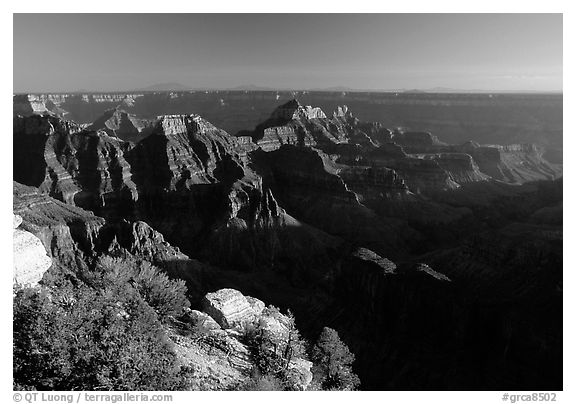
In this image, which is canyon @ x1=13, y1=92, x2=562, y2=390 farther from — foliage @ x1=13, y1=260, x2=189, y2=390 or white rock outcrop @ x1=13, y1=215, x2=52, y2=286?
foliage @ x1=13, y1=260, x2=189, y2=390

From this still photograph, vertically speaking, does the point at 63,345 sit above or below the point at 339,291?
above

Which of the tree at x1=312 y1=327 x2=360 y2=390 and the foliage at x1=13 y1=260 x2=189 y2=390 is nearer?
the foliage at x1=13 y1=260 x2=189 y2=390

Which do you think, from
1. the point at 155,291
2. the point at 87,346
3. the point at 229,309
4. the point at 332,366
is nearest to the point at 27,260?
the point at 155,291

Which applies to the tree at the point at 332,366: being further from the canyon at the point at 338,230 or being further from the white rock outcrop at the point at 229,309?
the white rock outcrop at the point at 229,309

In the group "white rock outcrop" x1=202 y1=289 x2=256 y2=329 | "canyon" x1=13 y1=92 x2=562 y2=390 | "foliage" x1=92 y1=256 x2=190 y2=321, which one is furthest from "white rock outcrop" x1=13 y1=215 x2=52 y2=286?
"white rock outcrop" x1=202 y1=289 x2=256 y2=329

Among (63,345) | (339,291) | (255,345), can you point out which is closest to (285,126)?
(339,291)

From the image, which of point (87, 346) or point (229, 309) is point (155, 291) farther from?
point (87, 346)
